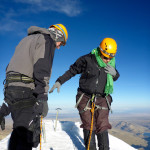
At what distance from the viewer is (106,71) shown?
504 cm

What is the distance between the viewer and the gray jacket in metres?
2.72

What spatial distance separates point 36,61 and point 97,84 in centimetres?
255

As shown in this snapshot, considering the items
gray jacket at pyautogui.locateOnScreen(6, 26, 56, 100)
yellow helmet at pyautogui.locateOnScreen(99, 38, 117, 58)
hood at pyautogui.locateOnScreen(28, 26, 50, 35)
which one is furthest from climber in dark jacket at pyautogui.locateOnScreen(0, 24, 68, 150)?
yellow helmet at pyautogui.locateOnScreen(99, 38, 117, 58)

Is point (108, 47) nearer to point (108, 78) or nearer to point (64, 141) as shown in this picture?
point (108, 78)

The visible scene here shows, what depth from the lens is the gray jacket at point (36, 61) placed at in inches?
107

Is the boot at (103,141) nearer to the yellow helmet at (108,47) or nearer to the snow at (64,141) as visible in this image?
the snow at (64,141)

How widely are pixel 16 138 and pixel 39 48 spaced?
167 cm

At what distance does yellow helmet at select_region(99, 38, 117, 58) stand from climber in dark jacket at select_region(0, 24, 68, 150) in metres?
2.44

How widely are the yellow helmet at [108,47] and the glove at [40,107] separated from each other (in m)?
2.96

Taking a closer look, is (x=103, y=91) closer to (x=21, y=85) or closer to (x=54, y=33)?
(x=54, y=33)

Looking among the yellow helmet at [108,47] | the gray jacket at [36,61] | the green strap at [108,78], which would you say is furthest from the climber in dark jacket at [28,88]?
the yellow helmet at [108,47]

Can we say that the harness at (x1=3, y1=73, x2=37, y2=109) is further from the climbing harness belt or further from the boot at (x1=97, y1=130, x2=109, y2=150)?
the boot at (x1=97, y1=130, x2=109, y2=150)

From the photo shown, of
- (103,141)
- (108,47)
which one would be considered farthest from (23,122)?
(108,47)

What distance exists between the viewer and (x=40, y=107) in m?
2.69
